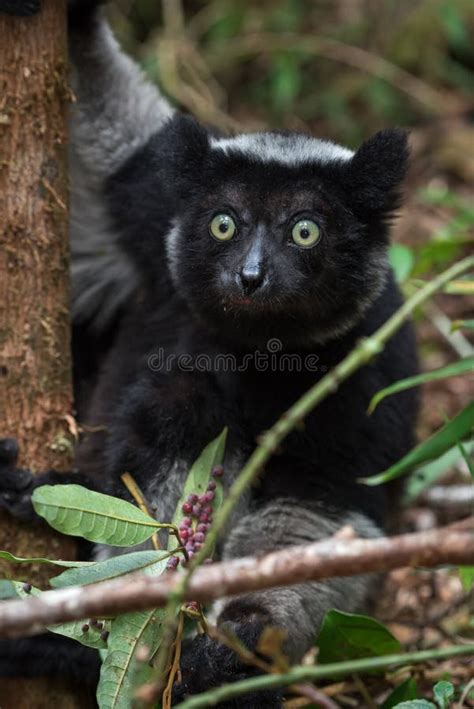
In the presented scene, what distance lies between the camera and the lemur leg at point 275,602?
366 cm

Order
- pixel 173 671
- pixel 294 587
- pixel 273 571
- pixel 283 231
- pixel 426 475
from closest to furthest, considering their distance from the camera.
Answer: pixel 273 571 → pixel 173 671 → pixel 283 231 → pixel 294 587 → pixel 426 475

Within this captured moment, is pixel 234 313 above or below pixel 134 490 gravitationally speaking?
above

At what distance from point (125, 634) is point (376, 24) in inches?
328

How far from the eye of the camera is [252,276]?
11.9 ft

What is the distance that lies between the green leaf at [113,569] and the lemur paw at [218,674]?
58 centimetres

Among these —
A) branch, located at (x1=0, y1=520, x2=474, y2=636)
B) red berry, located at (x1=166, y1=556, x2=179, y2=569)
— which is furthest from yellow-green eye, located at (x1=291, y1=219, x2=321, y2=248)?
branch, located at (x1=0, y1=520, x2=474, y2=636)

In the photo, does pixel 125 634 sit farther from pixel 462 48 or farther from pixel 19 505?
pixel 462 48

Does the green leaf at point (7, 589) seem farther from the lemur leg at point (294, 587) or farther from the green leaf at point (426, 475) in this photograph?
the green leaf at point (426, 475)

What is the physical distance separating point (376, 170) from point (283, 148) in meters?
0.38

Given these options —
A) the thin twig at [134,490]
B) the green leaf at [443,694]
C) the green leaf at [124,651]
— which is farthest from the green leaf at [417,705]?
the thin twig at [134,490]

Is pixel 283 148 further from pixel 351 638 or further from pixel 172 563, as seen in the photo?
pixel 351 638

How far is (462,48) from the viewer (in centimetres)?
995

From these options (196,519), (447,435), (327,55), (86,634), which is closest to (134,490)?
(196,519)

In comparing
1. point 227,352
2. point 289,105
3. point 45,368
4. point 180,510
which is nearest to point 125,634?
point 180,510
